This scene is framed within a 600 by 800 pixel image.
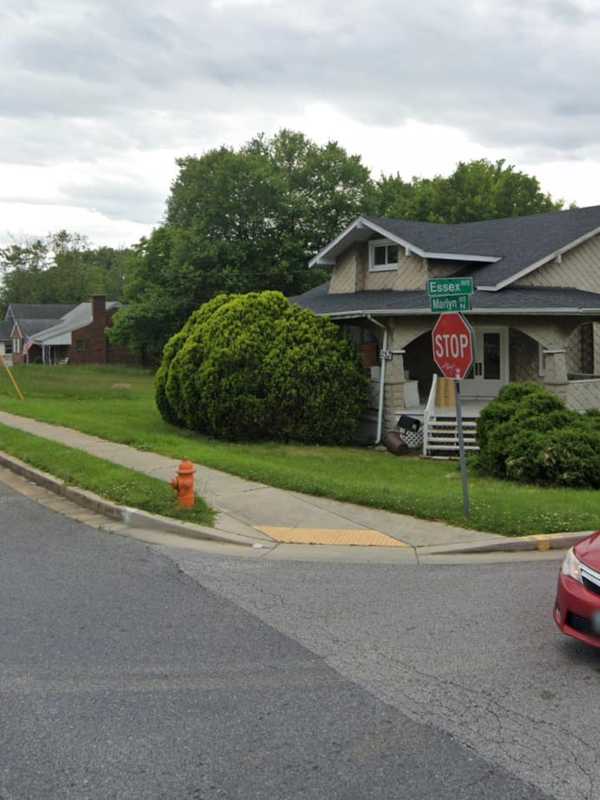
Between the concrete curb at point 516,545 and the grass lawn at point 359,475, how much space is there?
21 cm

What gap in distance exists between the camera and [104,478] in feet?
35.4

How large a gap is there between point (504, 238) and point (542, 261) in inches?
124

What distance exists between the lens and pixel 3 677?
190 inches

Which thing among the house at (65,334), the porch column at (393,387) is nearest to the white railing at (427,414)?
the porch column at (393,387)

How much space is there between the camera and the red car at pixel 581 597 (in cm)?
495

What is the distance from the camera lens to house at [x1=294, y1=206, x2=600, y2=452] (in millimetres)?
17234

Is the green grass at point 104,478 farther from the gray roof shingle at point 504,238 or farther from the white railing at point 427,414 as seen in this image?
the gray roof shingle at point 504,238

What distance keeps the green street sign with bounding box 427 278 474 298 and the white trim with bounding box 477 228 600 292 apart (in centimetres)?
974

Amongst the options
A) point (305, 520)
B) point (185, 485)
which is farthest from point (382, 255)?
point (185, 485)

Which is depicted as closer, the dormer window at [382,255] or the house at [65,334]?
the dormer window at [382,255]

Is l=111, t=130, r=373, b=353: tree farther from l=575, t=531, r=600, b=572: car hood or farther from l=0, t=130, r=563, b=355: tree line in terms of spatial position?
l=575, t=531, r=600, b=572: car hood

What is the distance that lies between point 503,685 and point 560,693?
0.33 metres

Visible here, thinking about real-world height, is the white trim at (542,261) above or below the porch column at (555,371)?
above

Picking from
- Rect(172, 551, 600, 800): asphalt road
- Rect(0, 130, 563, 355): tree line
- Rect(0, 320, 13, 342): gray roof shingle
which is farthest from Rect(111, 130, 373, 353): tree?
Rect(0, 320, 13, 342): gray roof shingle
